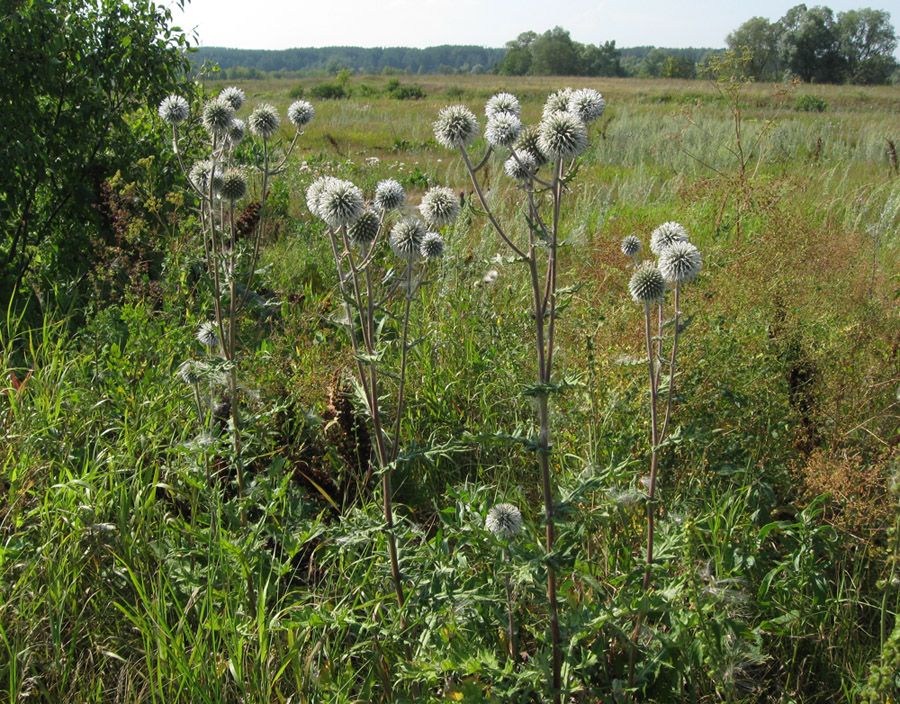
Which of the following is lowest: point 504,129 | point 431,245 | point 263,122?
point 431,245

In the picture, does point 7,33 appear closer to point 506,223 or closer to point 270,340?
point 270,340

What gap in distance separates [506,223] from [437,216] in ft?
11.2

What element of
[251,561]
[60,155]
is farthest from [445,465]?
[60,155]

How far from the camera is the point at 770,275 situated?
349 centimetres

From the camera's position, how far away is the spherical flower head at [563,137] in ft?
6.23

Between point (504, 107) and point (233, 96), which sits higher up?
point (233, 96)

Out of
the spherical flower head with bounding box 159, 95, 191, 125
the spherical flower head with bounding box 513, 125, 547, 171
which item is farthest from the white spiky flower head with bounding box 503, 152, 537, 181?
the spherical flower head with bounding box 159, 95, 191, 125

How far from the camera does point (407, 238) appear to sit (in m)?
2.26

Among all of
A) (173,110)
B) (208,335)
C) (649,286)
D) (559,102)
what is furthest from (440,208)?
Answer: (173,110)

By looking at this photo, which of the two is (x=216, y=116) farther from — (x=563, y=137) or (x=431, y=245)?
(x=563, y=137)

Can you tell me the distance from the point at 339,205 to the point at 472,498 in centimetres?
110

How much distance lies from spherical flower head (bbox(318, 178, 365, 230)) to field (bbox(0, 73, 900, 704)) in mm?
357

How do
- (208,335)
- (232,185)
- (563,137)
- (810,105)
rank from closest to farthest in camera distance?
(563,137), (232,185), (208,335), (810,105)

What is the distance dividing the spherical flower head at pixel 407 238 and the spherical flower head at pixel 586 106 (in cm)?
67
